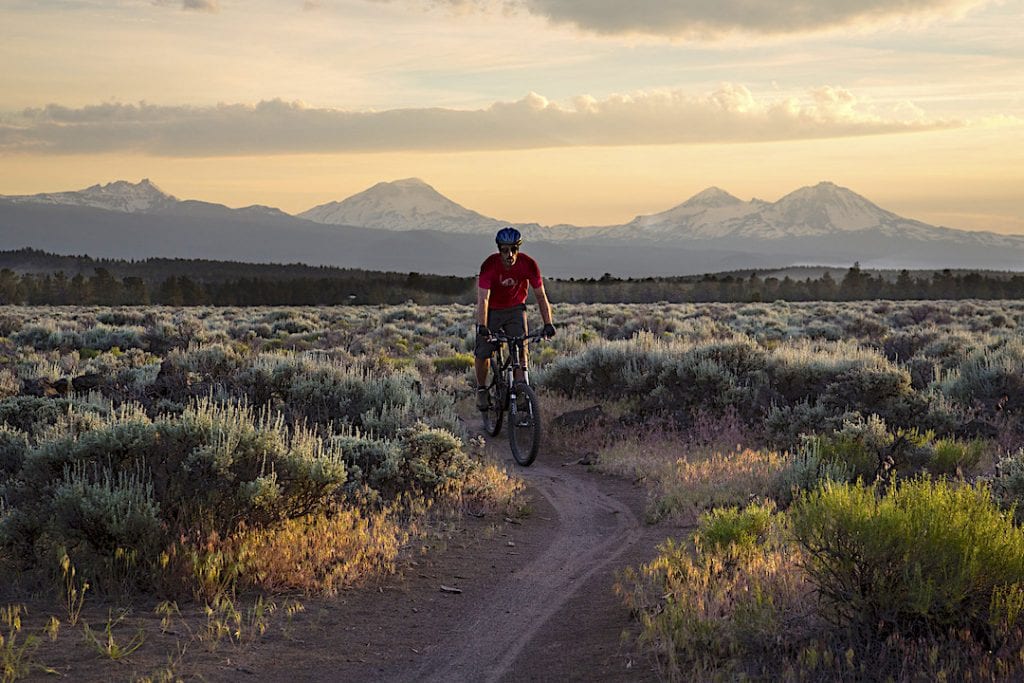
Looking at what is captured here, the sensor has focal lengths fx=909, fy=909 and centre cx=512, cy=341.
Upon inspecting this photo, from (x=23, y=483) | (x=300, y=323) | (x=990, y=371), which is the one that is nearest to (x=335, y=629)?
(x=23, y=483)

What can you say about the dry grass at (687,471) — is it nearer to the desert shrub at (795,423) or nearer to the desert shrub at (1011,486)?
the desert shrub at (795,423)

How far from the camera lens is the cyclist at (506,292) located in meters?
10.7

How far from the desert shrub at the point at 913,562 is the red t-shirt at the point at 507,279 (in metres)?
6.23

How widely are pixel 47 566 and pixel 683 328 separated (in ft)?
74.2

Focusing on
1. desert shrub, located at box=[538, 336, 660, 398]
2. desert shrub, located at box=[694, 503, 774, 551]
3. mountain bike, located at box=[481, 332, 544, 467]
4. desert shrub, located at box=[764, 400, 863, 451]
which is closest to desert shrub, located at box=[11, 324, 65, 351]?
desert shrub, located at box=[538, 336, 660, 398]

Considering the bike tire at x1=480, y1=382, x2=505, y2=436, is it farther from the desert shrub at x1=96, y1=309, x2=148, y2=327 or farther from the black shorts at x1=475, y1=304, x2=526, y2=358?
the desert shrub at x1=96, y1=309, x2=148, y2=327

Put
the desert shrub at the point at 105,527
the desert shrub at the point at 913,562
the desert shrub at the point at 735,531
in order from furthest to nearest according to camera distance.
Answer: the desert shrub at the point at 735,531 → the desert shrub at the point at 105,527 → the desert shrub at the point at 913,562

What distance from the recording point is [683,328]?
27.0 metres

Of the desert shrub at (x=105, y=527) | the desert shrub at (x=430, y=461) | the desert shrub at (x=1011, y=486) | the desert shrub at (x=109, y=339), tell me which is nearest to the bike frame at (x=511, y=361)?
the desert shrub at (x=430, y=461)

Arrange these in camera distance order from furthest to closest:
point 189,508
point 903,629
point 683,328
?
point 683,328 → point 189,508 → point 903,629

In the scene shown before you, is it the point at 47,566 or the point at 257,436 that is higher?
the point at 257,436

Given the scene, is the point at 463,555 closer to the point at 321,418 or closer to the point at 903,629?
the point at 903,629

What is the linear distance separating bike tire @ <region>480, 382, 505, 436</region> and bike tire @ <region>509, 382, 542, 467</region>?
1.61 feet

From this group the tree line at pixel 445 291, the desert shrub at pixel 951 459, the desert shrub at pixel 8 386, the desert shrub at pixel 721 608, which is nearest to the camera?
the desert shrub at pixel 721 608
